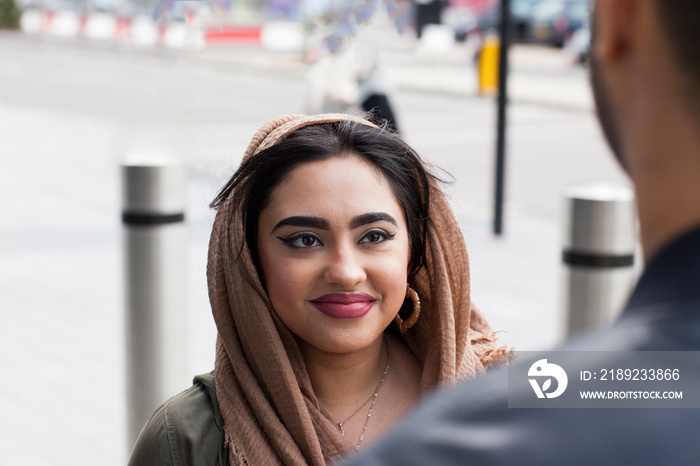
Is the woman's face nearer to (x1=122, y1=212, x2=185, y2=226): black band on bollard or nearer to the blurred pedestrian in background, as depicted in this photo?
(x1=122, y1=212, x2=185, y2=226): black band on bollard

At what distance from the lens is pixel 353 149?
1.96 metres

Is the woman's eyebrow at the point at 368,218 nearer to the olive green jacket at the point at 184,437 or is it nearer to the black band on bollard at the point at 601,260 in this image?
the olive green jacket at the point at 184,437

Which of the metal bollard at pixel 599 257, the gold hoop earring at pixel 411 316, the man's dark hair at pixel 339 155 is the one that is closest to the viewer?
the man's dark hair at pixel 339 155

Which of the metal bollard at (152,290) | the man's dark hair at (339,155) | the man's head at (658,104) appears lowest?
the metal bollard at (152,290)

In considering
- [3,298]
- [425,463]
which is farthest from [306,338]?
[3,298]

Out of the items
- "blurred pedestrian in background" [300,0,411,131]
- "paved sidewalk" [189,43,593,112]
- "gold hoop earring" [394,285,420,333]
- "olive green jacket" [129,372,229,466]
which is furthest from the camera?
"paved sidewalk" [189,43,593,112]

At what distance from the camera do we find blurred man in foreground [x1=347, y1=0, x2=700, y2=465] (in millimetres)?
588

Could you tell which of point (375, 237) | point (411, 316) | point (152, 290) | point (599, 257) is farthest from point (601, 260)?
point (152, 290)

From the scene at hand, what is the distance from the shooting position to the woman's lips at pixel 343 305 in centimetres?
186

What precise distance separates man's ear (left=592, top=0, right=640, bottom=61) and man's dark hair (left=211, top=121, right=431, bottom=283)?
1257 mm

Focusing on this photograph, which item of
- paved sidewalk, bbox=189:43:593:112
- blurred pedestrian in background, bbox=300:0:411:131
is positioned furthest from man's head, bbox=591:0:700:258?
paved sidewalk, bbox=189:43:593:112

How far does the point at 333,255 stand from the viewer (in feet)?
6.17

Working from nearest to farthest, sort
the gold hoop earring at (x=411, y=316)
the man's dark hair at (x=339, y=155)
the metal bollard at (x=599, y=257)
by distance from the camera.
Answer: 1. the man's dark hair at (x=339, y=155)
2. the gold hoop earring at (x=411, y=316)
3. the metal bollard at (x=599, y=257)

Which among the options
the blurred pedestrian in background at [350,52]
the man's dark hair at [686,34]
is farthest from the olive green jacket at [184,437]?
the blurred pedestrian in background at [350,52]
